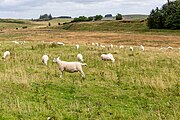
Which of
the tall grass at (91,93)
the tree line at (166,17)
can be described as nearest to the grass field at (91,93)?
the tall grass at (91,93)

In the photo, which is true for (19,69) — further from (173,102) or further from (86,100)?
(173,102)

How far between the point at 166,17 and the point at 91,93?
271ft

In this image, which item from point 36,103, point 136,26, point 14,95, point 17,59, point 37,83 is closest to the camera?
point 36,103

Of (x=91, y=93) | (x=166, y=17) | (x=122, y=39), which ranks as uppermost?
(x=166, y=17)

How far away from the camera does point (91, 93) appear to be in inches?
523

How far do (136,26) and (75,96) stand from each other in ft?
313

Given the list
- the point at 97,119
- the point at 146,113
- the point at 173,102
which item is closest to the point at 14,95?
the point at 97,119

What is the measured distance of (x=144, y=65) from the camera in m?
20.6

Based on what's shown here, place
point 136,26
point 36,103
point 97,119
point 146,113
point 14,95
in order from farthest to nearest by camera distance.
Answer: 1. point 136,26
2. point 14,95
3. point 36,103
4. point 146,113
5. point 97,119

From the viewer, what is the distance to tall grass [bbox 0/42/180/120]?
10500 mm

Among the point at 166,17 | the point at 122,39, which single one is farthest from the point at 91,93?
the point at 166,17

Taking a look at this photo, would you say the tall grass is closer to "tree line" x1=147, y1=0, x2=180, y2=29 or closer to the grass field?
the grass field

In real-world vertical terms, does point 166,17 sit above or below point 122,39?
above

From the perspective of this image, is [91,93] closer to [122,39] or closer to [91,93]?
[91,93]
